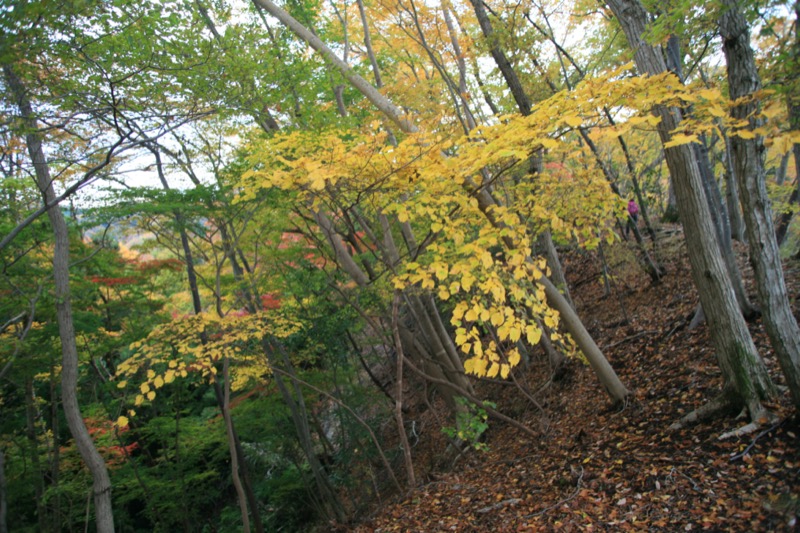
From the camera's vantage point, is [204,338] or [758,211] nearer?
[758,211]

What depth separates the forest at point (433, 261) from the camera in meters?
2.70

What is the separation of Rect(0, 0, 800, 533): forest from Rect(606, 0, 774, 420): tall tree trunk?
20 mm

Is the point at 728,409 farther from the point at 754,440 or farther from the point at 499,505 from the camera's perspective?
the point at 499,505

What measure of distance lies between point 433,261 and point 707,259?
2.12 metres

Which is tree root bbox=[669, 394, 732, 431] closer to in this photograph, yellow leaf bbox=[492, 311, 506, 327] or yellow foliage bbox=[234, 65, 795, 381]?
yellow foliage bbox=[234, 65, 795, 381]

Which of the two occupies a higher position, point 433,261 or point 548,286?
point 433,261

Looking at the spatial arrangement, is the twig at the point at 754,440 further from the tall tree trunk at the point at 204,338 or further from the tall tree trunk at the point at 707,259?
the tall tree trunk at the point at 204,338

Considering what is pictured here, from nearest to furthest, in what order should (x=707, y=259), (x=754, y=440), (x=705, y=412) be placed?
(x=754, y=440), (x=707, y=259), (x=705, y=412)

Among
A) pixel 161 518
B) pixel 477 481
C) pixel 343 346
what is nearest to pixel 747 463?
pixel 477 481

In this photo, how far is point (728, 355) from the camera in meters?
3.16

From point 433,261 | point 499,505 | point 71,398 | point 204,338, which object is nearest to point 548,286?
point 433,261

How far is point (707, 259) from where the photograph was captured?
3.17m

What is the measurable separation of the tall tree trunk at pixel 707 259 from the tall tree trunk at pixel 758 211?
337mm

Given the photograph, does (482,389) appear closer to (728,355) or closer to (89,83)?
(728,355)
